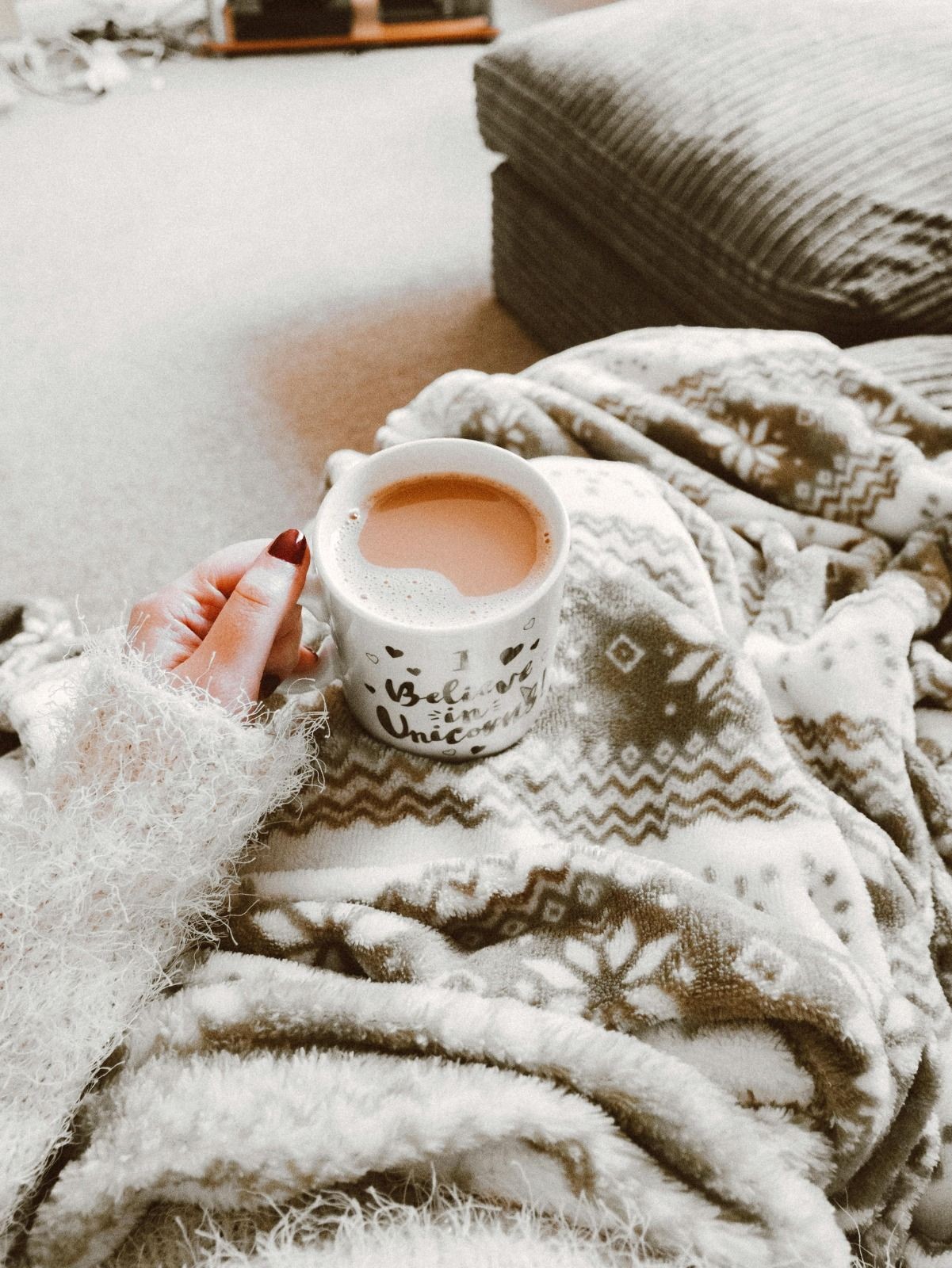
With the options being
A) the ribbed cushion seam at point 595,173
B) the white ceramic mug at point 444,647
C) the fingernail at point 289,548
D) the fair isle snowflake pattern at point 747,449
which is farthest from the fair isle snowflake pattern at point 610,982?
the ribbed cushion seam at point 595,173

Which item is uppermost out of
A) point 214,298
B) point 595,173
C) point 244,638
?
point 595,173

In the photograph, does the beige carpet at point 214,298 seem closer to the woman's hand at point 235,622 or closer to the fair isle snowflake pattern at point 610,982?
the woman's hand at point 235,622

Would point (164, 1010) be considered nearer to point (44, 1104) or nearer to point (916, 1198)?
point (44, 1104)

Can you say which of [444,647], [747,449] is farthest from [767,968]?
[747,449]

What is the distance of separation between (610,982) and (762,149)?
95 cm

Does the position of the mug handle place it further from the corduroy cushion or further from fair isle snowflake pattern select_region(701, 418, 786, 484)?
the corduroy cushion

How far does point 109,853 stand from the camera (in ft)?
1.53

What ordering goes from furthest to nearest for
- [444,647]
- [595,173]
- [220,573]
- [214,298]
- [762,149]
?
[214,298] → [595,173] → [762,149] → [220,573] → [444,647]

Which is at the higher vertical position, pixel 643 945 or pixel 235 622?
pixel 235 622

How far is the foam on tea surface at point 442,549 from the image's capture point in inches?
20.1

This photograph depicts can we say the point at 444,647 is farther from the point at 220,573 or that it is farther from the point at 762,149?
the point at 762,149

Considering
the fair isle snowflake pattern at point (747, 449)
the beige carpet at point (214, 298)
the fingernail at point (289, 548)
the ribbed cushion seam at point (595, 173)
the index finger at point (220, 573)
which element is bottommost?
the beige carpet at point (214, 298)

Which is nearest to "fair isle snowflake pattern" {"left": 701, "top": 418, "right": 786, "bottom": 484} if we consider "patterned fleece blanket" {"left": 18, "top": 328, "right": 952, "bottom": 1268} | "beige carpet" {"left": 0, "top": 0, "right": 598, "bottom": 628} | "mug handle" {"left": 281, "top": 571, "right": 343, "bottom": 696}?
"patterned fleece blanket" {"left": 18, "top": 328, "right": 952, "bottom": 1268}

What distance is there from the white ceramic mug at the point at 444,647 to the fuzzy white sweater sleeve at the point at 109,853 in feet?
0.19
